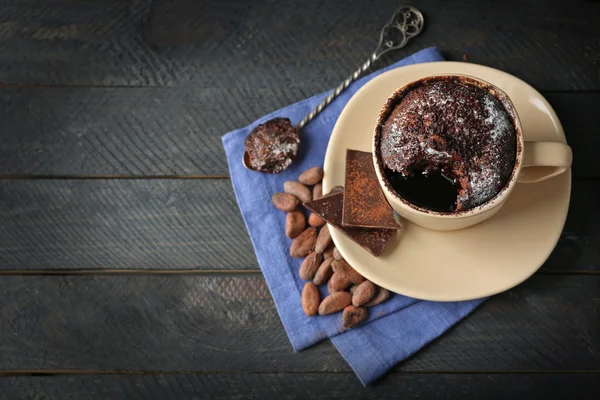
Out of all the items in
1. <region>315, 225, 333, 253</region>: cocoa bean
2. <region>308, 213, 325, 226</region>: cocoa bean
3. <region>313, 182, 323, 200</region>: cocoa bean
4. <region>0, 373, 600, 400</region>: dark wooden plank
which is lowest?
<region>0, 373, 600, 400</region>: dark wooden plank

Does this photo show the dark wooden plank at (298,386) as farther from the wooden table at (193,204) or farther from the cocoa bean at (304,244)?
the cocoa bean at (304,244)

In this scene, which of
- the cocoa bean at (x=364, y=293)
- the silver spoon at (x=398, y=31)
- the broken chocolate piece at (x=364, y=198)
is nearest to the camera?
the broken chocolate piece at (x=364, y=198)

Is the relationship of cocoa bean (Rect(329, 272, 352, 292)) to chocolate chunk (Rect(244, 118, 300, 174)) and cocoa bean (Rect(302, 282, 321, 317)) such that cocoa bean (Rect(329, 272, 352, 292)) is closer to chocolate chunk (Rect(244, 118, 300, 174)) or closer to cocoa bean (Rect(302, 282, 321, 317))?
cocoa bean (Rect(302, 282, 321, 317))

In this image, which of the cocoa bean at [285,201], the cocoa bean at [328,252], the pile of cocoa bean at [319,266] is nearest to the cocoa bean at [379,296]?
the pile of cocoa bean at [319,266]

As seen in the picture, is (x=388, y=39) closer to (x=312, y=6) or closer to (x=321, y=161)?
(x=312, y=6)

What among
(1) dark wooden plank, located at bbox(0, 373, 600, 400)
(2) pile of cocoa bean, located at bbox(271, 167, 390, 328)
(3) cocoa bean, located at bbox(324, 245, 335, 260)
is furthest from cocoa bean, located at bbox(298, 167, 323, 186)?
(1) dark wooden plank, located at bbox(0, 373, 600, 400)

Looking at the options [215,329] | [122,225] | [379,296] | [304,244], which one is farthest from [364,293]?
[122,225]
